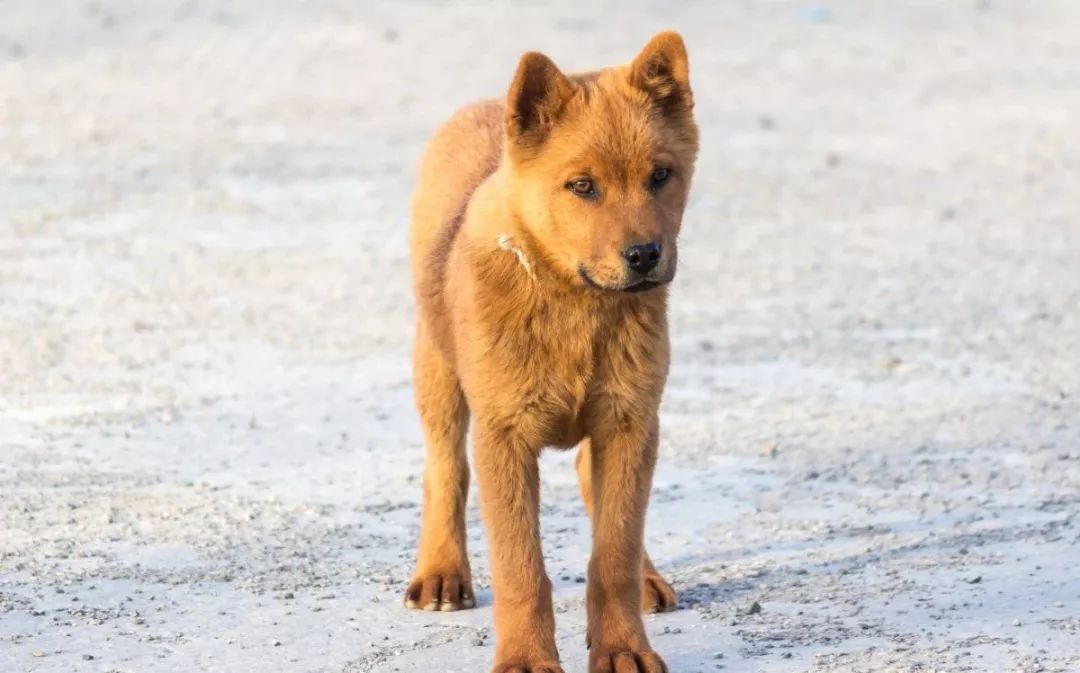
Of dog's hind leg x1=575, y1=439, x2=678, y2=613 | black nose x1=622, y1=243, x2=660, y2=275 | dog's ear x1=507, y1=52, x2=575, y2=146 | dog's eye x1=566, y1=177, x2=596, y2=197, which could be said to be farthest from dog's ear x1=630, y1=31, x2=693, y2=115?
dog's hind leg x1=575, y1=439, x2=678, y2=613

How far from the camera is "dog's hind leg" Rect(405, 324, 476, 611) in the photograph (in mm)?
5938

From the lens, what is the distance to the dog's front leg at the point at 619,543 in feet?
16.8

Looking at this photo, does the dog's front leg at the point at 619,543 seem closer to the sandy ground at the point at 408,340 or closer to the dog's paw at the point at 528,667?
the dog's paw at the point at 528,667

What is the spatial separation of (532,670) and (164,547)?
189 cm

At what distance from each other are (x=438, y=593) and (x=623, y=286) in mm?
1412

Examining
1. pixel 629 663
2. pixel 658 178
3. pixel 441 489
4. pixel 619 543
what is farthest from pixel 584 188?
pixel 441 489

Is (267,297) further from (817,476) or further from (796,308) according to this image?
(817,476)

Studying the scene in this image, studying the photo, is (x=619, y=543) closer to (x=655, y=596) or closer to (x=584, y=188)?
(x=655, y=596)

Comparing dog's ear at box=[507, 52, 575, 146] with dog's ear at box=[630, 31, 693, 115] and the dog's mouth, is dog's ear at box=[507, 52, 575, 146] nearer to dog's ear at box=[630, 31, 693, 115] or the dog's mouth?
dog's ear at box=[630, 31, 693, 115]

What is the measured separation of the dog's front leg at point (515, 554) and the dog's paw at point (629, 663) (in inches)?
4.6

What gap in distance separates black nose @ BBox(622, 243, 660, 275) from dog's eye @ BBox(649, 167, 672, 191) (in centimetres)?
23

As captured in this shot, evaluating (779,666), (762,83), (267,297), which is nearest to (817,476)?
(779,666)

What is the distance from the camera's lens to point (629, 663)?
5.05 meters

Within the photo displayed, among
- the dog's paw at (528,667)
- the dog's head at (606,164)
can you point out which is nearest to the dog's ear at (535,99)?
the dog's head at (606,164)
